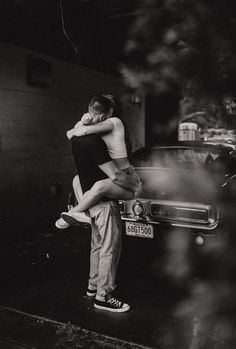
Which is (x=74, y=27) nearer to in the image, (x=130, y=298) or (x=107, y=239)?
(x=107, y=239)

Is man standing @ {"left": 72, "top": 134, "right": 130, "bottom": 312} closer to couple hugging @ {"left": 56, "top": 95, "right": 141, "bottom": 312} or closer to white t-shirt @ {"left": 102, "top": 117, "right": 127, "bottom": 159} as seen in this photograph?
couple hugging @ {"left": 56, "top": 95, "right": 141, "bottom": 312}

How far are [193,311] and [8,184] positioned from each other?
3.89 meters

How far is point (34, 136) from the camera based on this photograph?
701cm

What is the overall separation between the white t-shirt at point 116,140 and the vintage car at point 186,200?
1.14 m

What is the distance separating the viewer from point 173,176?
5.52 metres

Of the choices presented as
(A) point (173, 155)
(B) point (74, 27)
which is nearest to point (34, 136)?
(A) point (173, 155)

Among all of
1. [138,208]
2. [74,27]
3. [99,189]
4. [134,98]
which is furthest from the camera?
[134,98]

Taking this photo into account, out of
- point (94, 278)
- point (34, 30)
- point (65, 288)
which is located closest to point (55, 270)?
point (65, 288)

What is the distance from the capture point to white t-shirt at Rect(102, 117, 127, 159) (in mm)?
3793

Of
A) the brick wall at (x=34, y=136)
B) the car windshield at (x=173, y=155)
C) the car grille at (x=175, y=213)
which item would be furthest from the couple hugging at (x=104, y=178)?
the brick wall at (x=34, y=136)

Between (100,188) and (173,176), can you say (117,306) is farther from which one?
(173,176)

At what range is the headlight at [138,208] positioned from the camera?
484cm

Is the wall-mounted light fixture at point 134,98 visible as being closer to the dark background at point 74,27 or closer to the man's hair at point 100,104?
the dark background at point 74,27

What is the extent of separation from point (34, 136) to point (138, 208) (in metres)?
3.07
